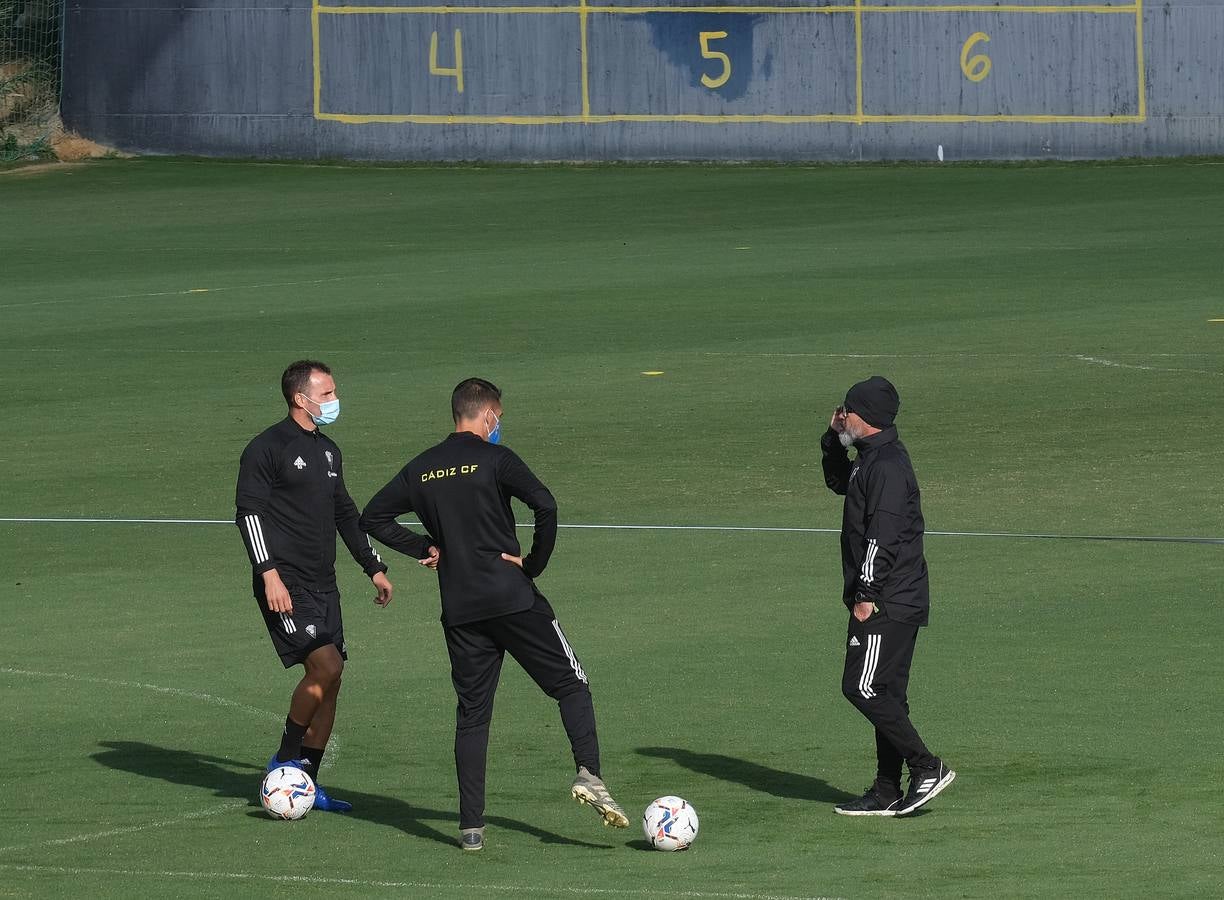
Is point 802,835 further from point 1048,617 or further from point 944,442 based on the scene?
point 944,442

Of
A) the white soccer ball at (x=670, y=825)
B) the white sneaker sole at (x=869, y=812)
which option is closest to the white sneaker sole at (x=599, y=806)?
the white soccer ball at (x=670, y=825)

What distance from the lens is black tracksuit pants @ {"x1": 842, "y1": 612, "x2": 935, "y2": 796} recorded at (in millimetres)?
9922

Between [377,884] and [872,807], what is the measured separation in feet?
6.99

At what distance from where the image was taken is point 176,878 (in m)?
9.11

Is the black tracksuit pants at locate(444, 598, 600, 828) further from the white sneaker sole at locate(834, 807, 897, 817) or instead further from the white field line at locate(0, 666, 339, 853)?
the white field line at locate(0, 666, 339, 853)

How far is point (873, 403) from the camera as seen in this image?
394 inches

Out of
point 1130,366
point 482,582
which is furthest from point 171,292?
point 482,582

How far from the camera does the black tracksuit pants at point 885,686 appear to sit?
9.92m

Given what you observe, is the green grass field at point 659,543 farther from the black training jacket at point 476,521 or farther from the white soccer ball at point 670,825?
the black training jacket at point 476,521

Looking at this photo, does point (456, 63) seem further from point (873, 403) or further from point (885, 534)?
point (885, 534)

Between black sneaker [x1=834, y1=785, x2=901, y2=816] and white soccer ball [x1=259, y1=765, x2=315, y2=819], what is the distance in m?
2.16

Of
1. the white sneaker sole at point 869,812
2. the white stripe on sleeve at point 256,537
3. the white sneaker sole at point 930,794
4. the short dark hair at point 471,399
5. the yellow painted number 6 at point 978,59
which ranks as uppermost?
the yellow painted number 6 at point 978,59

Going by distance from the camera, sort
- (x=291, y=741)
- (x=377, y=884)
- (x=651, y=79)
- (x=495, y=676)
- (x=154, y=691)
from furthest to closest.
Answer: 1. (x=651, y=79)
2. (x=154, y=691)
3. (x=291, y=741)
4. (x=495, y=676)
5. (x=377, y=884)

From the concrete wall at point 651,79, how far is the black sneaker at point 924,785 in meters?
32.2
